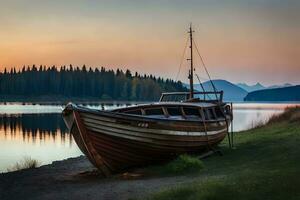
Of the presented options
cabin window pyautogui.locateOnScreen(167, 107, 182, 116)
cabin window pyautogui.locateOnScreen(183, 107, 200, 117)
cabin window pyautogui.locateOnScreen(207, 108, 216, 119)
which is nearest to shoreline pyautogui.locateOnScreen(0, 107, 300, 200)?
cabin window pyautogui.locateOnScreen(207, 108, 216, 119)

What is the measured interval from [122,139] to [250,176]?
5.84 meters

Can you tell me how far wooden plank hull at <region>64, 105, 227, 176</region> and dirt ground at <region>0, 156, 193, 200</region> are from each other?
0.80m

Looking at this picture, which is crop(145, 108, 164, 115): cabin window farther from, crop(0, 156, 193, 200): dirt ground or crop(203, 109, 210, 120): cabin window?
crop(0, 156, 193, 200): dirt ground

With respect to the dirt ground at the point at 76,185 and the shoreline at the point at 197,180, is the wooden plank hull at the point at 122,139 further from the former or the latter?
the dirt ground at the point at 76,185

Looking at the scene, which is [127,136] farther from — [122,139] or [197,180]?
[197,180]

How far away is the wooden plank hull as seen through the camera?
1856 cm

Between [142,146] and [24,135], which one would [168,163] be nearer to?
[142,146]

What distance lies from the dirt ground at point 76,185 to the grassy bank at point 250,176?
1.19 meters

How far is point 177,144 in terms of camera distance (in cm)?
2027

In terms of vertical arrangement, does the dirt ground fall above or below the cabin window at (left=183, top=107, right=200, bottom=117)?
below

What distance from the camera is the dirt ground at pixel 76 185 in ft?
50.4

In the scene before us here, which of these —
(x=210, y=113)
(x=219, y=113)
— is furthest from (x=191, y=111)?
(x=219, y=113)

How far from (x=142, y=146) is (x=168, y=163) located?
55.1 inches

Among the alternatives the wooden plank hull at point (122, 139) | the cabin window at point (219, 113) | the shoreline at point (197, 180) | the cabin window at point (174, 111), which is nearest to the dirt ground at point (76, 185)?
the shoreline at point (197, 180)
